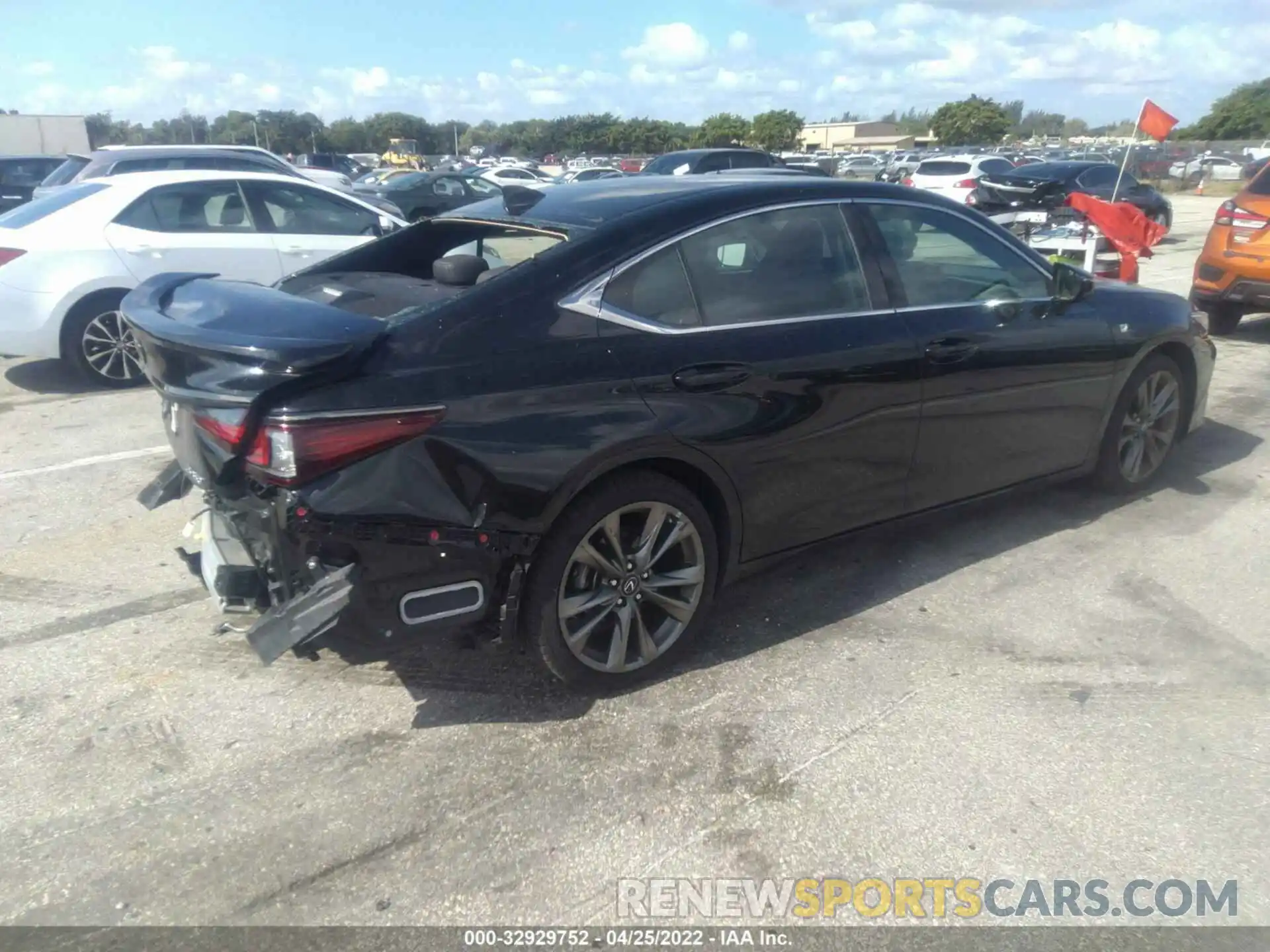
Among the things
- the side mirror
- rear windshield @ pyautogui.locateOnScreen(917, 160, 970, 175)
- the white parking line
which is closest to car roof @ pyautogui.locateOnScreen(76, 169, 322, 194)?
the white parking line

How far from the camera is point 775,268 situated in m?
3.74

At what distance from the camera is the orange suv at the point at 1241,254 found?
8328 mm

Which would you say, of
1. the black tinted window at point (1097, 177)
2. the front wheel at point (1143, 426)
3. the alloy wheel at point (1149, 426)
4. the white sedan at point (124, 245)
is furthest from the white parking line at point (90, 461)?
→ the black tinted window at point (1097, 177)

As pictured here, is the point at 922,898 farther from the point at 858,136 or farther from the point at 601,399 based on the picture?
the point at 858,136

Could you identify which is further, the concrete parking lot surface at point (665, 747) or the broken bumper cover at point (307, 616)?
the broken bumper cover at point (307, 616)

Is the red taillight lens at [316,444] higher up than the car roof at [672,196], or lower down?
lower down

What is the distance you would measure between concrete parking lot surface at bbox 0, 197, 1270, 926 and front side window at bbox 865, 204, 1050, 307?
3.43 ft

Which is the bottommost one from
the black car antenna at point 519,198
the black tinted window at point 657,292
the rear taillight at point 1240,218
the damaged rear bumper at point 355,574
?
the damaged rear bumper at point 355,574

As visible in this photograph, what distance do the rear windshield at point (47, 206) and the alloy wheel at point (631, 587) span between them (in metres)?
6.30

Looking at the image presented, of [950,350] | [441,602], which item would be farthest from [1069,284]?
[441,602]

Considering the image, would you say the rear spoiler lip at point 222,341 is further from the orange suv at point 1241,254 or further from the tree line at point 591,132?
the tree line at point 591,132

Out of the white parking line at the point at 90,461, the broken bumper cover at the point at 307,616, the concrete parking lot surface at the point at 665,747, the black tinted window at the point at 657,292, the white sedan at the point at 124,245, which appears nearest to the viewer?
the concrete parking lot surface at the point at 665,747

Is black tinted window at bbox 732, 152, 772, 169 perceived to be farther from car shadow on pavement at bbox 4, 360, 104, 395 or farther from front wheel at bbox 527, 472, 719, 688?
front wheel at bbox 527, 472, 719, 688

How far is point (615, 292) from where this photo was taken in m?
3.32
